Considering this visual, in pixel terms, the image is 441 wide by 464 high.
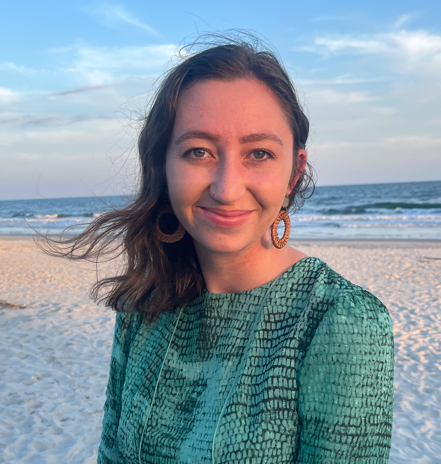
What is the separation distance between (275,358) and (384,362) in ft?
0.93

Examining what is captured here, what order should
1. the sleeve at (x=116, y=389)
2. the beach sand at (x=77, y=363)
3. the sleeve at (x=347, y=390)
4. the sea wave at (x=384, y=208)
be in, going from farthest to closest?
the sea wave at (x=384, y=208), the beach sand at (x=77, y=363), the sleeve at (x=116, y=389), the sleeve at (x=347, y=390)

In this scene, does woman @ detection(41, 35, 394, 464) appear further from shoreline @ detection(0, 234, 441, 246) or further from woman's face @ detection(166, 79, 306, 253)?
shoreline @ detection(0, 234, 441, 246)

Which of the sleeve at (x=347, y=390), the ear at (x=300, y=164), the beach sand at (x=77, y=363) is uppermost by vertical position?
the ear at (x=300, y=164)

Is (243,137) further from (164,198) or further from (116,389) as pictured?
(116,389)

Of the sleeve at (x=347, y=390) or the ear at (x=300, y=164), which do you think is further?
the ear at (x=300, y=164)

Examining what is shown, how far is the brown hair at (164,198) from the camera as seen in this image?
141 cm

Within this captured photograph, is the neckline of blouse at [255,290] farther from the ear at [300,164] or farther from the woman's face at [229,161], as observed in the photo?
the ear at [300,164]

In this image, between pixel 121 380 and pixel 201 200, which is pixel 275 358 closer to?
pixel 201 200

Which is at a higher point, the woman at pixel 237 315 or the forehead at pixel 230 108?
the forehead at pixel 230 108

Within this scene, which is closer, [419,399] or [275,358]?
[275,358]

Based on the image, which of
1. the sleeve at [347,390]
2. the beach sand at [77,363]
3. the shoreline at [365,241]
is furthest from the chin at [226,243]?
the shoreline at [365,241]

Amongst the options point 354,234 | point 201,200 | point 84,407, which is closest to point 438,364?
point 84,407

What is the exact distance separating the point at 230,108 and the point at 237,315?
0.65m

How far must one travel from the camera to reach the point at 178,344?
5.19 ft
